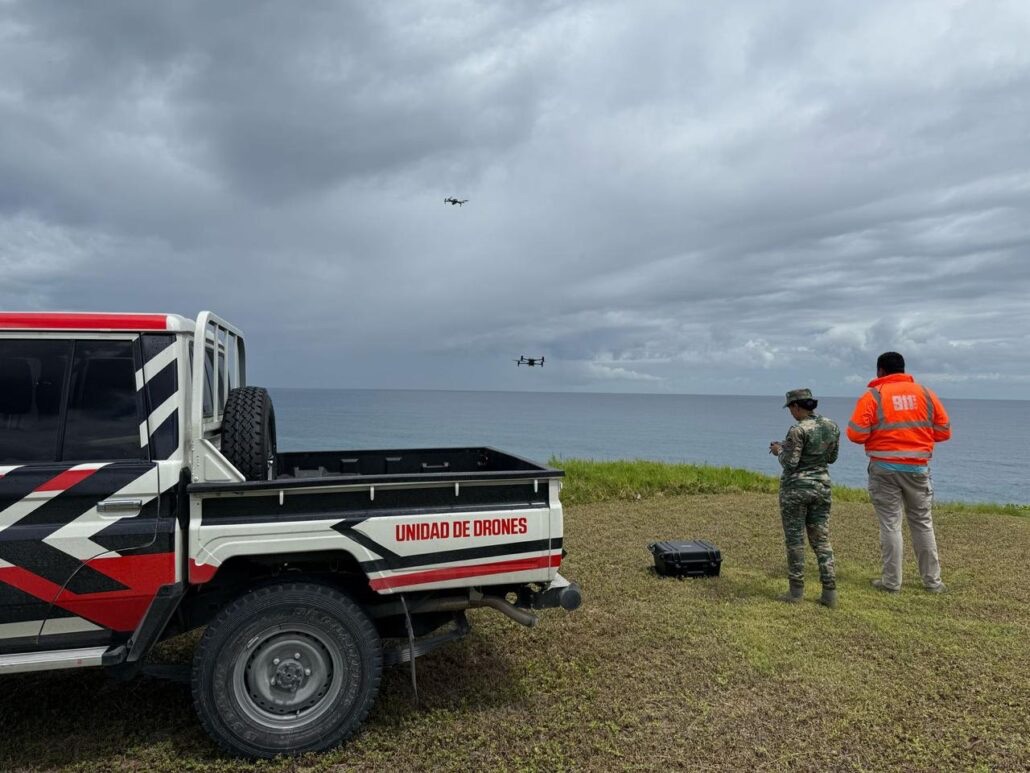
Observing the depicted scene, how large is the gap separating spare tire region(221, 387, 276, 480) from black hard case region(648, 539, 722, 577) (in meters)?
4.68

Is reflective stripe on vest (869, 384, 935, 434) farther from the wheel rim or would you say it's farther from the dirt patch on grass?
the wheel rim

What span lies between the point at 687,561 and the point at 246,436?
4.99 meters

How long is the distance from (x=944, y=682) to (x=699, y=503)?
7883 millimetres

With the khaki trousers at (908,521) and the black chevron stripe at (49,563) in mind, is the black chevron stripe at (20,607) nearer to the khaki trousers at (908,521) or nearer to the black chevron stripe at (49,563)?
the black chevron stripe at (49,563)

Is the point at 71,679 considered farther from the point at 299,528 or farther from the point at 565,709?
the point at 565,709

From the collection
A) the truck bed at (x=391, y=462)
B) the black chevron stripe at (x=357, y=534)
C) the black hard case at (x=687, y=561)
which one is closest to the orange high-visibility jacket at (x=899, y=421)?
the black hard case at (x=687, y=561)

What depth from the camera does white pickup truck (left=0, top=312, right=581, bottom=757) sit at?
3471mm

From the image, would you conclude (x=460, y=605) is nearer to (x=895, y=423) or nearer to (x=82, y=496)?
(x=82, y=496)

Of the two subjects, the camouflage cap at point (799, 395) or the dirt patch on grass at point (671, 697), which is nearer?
the dirt patch on grass at point (671, 697)

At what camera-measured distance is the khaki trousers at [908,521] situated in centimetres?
684

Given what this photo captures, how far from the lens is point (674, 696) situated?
439cm

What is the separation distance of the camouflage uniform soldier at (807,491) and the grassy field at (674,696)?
304mm

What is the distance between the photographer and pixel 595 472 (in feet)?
47.6

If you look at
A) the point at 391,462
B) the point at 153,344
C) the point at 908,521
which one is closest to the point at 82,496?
the point at 153,344
